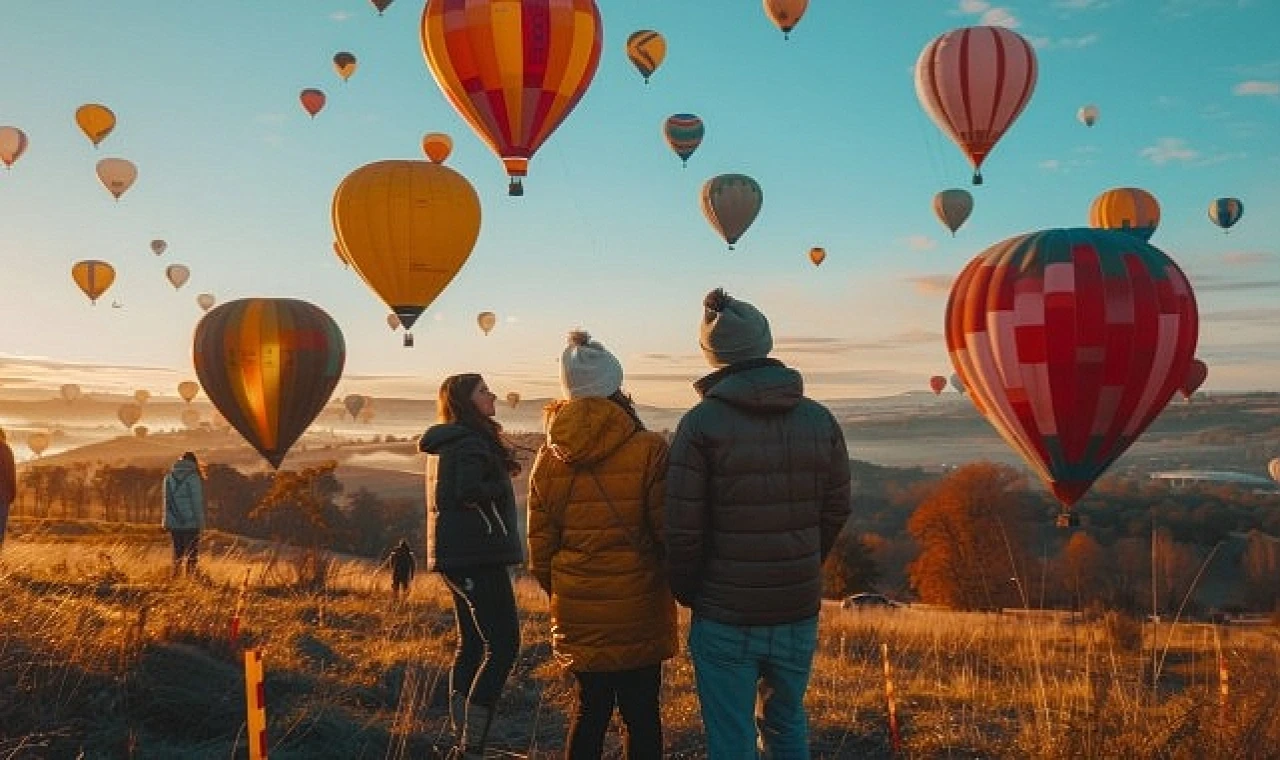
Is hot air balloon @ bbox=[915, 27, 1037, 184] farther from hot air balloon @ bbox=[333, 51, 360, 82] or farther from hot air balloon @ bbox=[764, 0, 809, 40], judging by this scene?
hot air balloon @ bbox=[333, 51, 360, 82]

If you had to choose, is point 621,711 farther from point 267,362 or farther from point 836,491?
point 267,362

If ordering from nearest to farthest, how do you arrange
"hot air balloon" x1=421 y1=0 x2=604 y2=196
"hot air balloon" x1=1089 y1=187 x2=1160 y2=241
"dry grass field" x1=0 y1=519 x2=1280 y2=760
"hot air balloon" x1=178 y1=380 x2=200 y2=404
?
"dry grass field" x1=0 y1=519 x2=1280 y2=760 < "hot air balloon" x1=421 y1=0 x2=604 y2=196 < "hot air balloon" x1=1089 y1=187 x2=1160 y2=241 < "hot air balloon" x1=178 y1=380 x2=200 y2=404

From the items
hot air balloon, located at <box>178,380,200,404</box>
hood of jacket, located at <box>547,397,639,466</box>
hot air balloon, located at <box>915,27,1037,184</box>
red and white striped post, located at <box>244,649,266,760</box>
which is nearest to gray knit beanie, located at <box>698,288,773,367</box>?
hood of jacket, located at <box>547,397,639,466</box>

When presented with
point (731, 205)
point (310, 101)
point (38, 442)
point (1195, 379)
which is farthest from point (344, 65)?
point (38, 442)

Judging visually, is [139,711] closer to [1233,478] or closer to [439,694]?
[439,694]

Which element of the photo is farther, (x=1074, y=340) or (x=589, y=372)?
(x=1074, y=340)

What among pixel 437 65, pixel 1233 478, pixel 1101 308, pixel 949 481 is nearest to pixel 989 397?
pixel 1101 308
